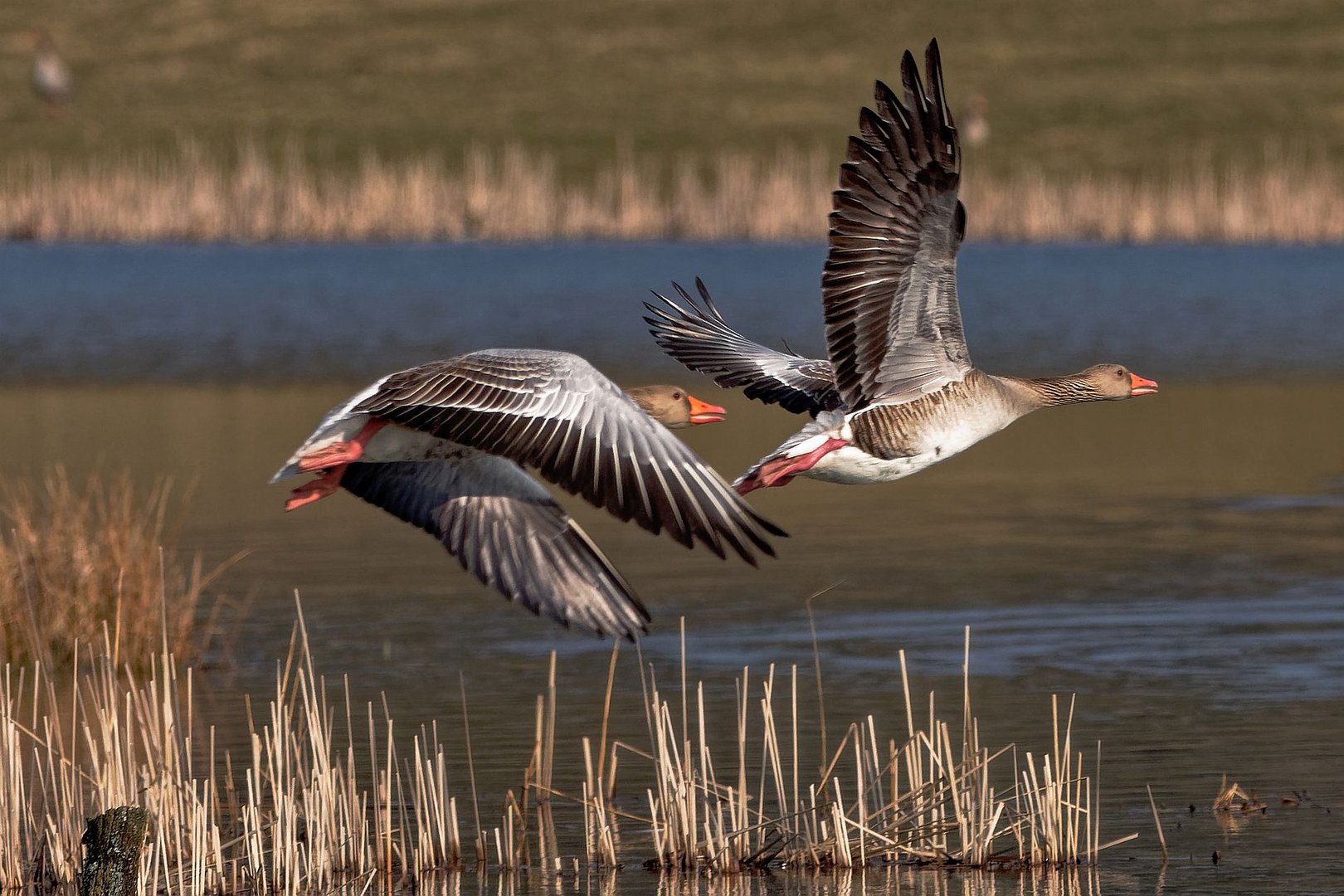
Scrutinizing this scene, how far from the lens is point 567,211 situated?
4744cm

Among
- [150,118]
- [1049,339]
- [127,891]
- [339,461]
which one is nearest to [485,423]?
[339,461]

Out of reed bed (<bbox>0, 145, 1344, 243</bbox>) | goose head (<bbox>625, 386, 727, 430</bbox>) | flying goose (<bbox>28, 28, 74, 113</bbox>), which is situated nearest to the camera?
goose head (<bbox>625, 386, 727, 430</bbox>)

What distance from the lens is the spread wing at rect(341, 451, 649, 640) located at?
9141 millimetres

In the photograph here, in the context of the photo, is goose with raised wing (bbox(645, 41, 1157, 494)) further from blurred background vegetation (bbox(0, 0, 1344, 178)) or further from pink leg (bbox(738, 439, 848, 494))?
blurred background vegetation (bbox(0, 0, 1344, 178))

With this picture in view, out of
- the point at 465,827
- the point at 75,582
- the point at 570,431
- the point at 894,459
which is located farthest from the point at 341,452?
the point at 75,582

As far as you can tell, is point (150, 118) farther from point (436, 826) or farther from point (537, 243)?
point (436, 826)

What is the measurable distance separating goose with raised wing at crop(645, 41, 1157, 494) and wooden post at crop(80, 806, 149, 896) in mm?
2494

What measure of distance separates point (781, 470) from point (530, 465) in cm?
126

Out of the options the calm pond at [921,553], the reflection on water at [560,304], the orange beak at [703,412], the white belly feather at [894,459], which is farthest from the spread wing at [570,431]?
the reflection on water at [560,304]

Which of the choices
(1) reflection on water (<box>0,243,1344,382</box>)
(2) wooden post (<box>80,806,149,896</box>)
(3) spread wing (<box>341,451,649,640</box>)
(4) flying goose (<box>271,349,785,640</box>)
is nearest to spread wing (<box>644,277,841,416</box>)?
(4) flying goose (<box>271,349,785,640</box>)

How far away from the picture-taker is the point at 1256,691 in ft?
42.2

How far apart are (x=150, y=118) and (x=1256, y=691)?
6100 cm

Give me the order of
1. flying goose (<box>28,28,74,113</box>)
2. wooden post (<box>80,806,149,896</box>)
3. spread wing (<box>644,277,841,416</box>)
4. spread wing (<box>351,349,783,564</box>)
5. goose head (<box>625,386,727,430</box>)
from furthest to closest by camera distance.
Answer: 1. flying goose (<box>28,28,74,113</box>)
2. spread wing (<box>644,277,841,416</box>)
3. goose head (<box>625,386,727,430</box>)
4. wooden post (<box>80,806,149,896</box>)
5. spread wing (<box>351,349,783,564</box>)

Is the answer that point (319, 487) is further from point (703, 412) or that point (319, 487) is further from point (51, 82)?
point (51, 82)
